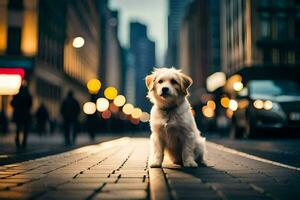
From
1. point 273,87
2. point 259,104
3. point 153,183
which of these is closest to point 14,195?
point 153,183

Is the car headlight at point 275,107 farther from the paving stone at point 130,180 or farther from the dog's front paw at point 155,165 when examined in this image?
the paving stone at point 130,180

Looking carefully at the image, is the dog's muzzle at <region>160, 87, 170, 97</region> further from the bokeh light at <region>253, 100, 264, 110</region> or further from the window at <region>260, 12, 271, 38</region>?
the window at <region>260, 12, 271, 38</region>

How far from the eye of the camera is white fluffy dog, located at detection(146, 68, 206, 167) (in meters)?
6.77

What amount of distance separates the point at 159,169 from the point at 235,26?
198ft

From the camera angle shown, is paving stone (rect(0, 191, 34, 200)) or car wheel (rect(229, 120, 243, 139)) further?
car wheel (rect(229, 120, 243, 139))

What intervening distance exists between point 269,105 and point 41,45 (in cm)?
2728

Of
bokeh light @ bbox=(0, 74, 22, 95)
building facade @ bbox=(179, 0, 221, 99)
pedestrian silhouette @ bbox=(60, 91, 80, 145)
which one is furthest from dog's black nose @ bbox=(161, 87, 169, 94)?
building facade @ bbox=(179, 0, 221, 99)

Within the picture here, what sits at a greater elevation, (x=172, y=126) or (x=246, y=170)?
(x=172, y=126)

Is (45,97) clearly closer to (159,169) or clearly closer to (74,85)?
→ (74,85)

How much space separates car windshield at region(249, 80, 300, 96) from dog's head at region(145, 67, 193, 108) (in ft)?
45.5

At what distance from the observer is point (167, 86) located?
661 centimetres

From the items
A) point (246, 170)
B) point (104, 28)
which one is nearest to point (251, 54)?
point (246, 170)

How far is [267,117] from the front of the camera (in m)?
19.5

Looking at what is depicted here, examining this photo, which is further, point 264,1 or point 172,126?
point 264,1
